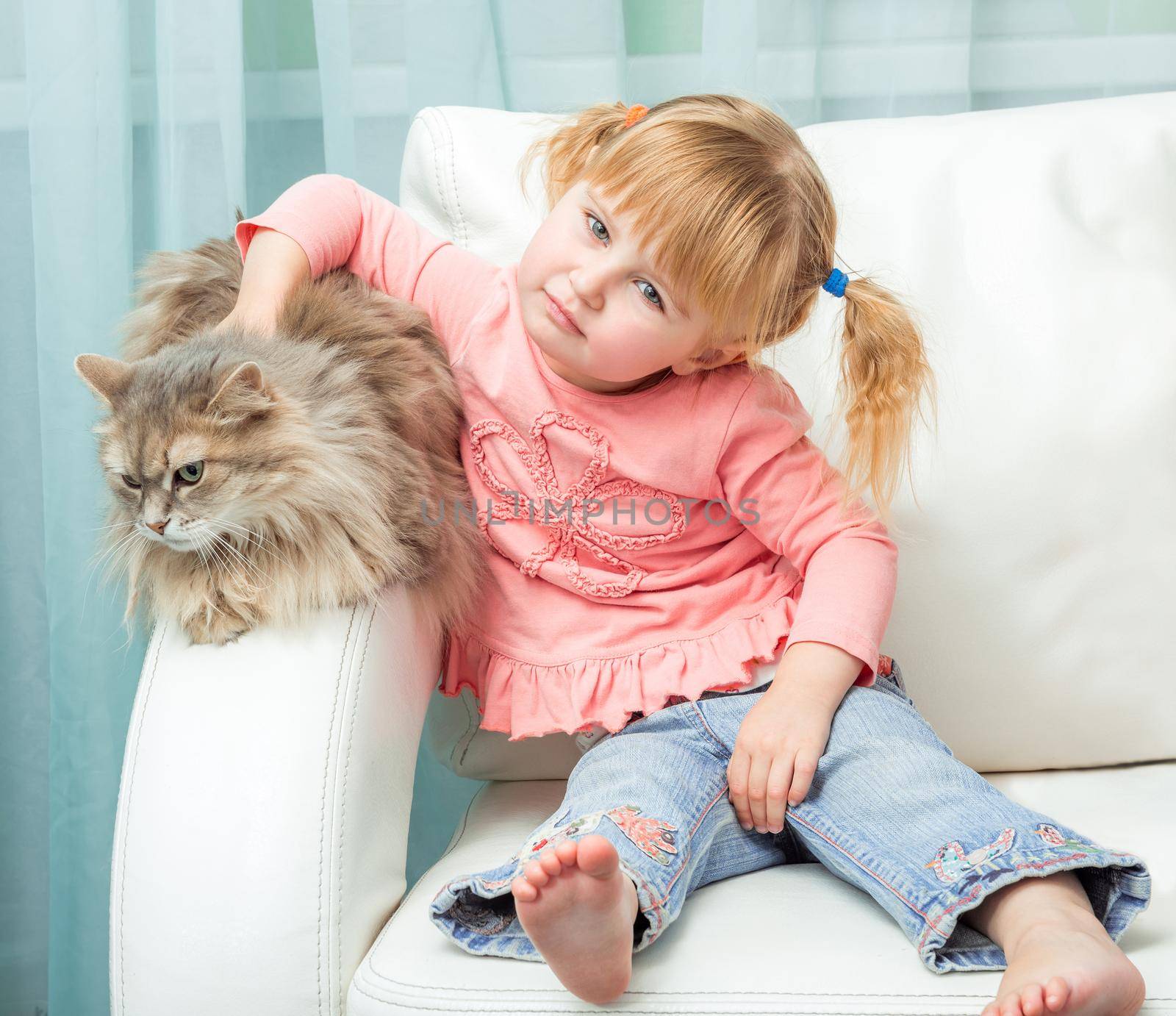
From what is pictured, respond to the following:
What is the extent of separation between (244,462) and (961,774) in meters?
0.66

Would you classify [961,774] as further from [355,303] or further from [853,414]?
[355,303]

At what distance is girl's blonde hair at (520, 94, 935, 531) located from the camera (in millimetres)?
948

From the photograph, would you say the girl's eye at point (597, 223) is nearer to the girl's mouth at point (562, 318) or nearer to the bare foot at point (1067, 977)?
the girl's mouth at point (562, 318)

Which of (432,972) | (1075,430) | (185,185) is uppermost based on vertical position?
(185,185)

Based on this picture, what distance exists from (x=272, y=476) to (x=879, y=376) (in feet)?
1.91

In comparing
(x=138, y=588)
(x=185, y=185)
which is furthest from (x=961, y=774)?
(x=185, y=185)

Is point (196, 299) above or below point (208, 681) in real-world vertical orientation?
above

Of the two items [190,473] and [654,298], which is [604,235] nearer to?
[654,298]

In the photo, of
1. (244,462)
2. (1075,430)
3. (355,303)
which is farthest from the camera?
(1075,430)

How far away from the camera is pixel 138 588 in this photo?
92 centimetres

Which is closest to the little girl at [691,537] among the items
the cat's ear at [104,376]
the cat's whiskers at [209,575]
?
the cat's ear at [104,376]

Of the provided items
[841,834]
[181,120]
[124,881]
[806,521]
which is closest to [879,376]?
[806,521]

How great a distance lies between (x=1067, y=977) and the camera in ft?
2.22

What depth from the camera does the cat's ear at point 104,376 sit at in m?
0.89
